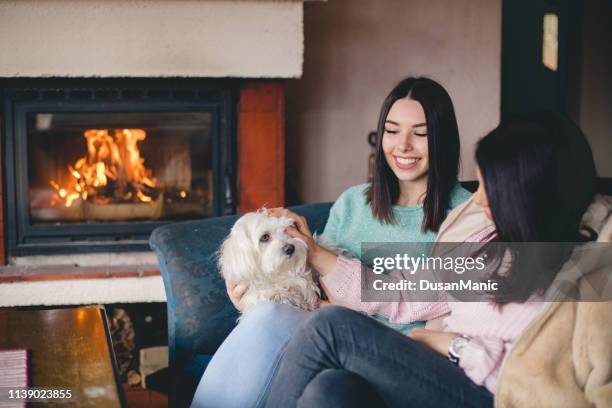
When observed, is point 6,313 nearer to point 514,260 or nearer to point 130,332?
point 130,332

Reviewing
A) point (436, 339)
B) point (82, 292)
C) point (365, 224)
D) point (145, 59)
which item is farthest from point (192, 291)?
point (145, 59)

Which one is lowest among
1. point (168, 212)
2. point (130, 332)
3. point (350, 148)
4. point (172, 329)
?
point (130, 332)

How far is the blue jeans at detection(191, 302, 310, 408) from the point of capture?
1.47m

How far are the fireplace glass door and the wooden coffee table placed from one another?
3.39 feet

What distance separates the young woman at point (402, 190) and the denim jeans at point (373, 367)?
0.20m

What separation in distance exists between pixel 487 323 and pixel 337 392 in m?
0.35

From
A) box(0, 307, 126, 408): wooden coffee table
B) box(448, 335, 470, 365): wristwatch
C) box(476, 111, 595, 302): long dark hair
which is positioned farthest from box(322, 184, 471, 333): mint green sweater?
box(0, 307, 126, 408): wooden coffee table

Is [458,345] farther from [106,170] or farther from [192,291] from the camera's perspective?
[106,170]

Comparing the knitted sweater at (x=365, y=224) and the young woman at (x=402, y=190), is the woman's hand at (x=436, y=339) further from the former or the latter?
the knitted sweater at (x=365, y=224)

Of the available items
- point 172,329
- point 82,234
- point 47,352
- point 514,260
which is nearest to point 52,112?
point 82,234

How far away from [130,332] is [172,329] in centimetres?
97

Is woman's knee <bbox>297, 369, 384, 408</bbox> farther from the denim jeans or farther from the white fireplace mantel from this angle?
the white fireplace mantel

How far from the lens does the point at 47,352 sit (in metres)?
1.46

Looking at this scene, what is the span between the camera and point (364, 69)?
3.13 meters
